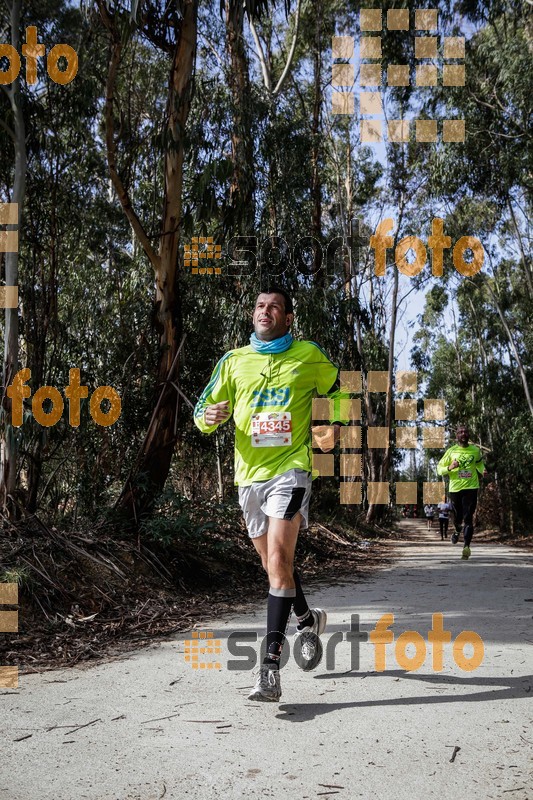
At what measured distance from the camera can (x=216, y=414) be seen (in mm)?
4398

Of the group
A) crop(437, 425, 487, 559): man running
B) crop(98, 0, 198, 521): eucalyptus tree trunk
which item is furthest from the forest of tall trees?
crop(437, 425, 487, 559): man running

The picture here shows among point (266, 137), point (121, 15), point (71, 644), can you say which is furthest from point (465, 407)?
point (71, 644)

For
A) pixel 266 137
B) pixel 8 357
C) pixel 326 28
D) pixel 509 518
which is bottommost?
pixel 509 518

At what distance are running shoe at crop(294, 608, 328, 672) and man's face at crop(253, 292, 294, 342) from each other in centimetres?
158

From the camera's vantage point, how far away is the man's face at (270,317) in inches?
175

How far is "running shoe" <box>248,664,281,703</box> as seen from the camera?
3.83 m

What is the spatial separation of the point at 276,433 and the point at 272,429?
0.11ft

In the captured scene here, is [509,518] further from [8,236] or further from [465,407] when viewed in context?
[8,236]

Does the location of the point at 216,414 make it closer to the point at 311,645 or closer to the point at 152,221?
the point at 311,645

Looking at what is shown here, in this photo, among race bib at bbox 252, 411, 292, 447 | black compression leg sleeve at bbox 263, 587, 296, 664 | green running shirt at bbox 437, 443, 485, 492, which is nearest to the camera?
black compression leg sleeve at bbox 263, 587, 296, 664

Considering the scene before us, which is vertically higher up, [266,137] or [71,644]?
[266,137]

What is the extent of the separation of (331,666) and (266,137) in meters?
9.00

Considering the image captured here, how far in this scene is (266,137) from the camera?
39.0ft

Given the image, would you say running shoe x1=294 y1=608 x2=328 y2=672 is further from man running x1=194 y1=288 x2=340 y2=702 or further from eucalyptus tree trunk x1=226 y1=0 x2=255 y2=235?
eucalyptus tree trunk x1=226 y1=0 x2=255 y2=235
